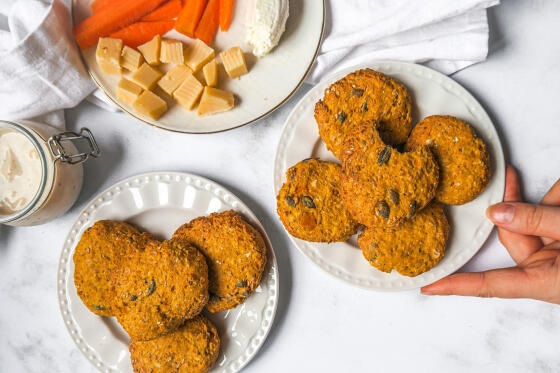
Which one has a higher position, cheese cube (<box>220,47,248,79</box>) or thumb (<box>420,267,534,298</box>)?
cheese cube (<box>220,47,248,79</box>)

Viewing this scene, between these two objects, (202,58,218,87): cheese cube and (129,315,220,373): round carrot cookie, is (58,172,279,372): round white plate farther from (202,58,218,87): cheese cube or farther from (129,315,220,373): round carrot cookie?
(202,58,218,87): cheese cube

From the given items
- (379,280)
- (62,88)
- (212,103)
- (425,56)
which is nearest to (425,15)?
(425,56)

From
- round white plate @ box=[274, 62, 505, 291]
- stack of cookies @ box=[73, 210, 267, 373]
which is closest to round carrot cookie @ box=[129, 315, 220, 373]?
stack of cookies @ box=[73, 210, 267, 373]

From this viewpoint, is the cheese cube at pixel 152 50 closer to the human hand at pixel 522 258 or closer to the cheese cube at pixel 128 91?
the cheese cube at pixel 128 91

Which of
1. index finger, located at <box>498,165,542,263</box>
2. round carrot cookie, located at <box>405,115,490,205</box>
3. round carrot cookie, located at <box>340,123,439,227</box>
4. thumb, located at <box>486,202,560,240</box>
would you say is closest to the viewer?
round carrot cookie, located at <box>340,123,439,227</box>

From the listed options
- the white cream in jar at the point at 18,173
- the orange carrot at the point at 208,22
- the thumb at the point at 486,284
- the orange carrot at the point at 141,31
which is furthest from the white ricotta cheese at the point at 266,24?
the thumb at the point at 486,284

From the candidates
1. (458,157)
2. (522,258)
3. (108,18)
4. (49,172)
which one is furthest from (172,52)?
(522,258)
